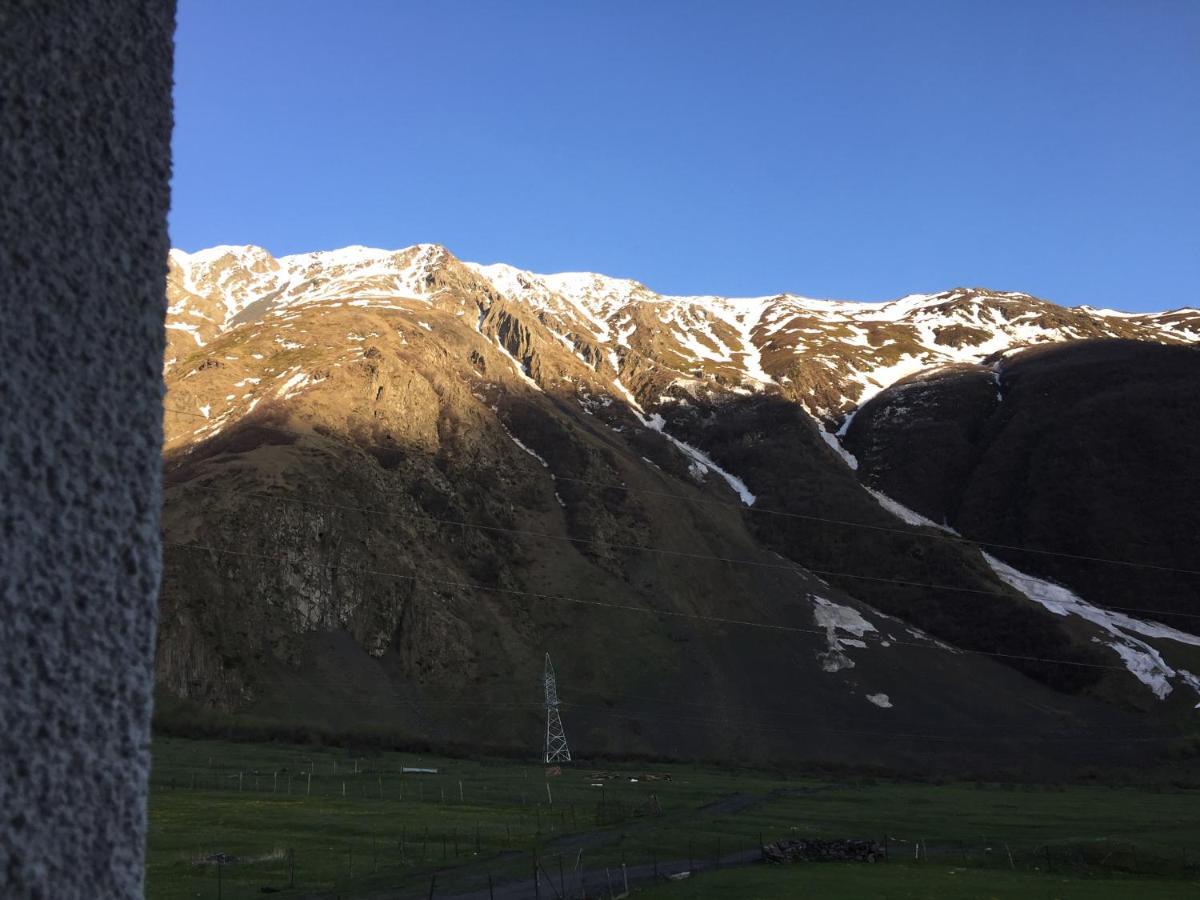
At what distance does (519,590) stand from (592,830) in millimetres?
81942

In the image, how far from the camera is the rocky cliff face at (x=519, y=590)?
109812 mm

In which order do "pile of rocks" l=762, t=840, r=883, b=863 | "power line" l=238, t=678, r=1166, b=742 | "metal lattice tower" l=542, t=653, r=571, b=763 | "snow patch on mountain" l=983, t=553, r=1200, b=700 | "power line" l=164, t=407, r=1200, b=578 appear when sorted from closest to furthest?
"pile of rocks" l=762, t=840, r=883, b=863
"metal lattice tower" l=542, t=653, r=571, b=763
"power line" l=238, t=678, r=1166, b=742
"snow patch on mountain" l=983, t=553, r=1200, b=700
"power line" l=164, t=407, r=1200, b=578

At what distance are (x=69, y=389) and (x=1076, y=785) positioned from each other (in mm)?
121213

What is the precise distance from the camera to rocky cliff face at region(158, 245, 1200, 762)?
10981cm

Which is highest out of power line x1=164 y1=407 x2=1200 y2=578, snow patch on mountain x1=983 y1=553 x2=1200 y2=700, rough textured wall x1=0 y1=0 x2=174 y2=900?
power line x1=164 y1=407 x2=1200 y2=578

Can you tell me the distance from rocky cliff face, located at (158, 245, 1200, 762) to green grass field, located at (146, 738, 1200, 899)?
20.2 m

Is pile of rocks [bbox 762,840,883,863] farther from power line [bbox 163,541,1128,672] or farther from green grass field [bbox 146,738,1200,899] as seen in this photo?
power line [bbox 163,541,1128,672]

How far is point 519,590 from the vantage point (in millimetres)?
134125

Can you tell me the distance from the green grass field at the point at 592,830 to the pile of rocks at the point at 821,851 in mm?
1507

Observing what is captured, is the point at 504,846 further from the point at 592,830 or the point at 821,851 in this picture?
the point at 821,851

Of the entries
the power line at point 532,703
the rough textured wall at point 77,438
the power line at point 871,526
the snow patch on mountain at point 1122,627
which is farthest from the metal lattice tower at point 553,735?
the rough textured wall at point 77,438

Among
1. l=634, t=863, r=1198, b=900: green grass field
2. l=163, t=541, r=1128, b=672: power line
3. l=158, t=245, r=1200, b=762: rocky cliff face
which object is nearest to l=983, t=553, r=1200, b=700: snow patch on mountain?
l=158, t=245, r=1200, b=762: rocky cliff face

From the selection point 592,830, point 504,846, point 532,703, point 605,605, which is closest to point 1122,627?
point 605,605

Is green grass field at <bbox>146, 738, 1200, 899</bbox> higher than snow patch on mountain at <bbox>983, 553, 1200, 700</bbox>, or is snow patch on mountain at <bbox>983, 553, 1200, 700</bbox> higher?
snow patch on mountain at <bbox>983, 553, 1200, 700</bbox>
